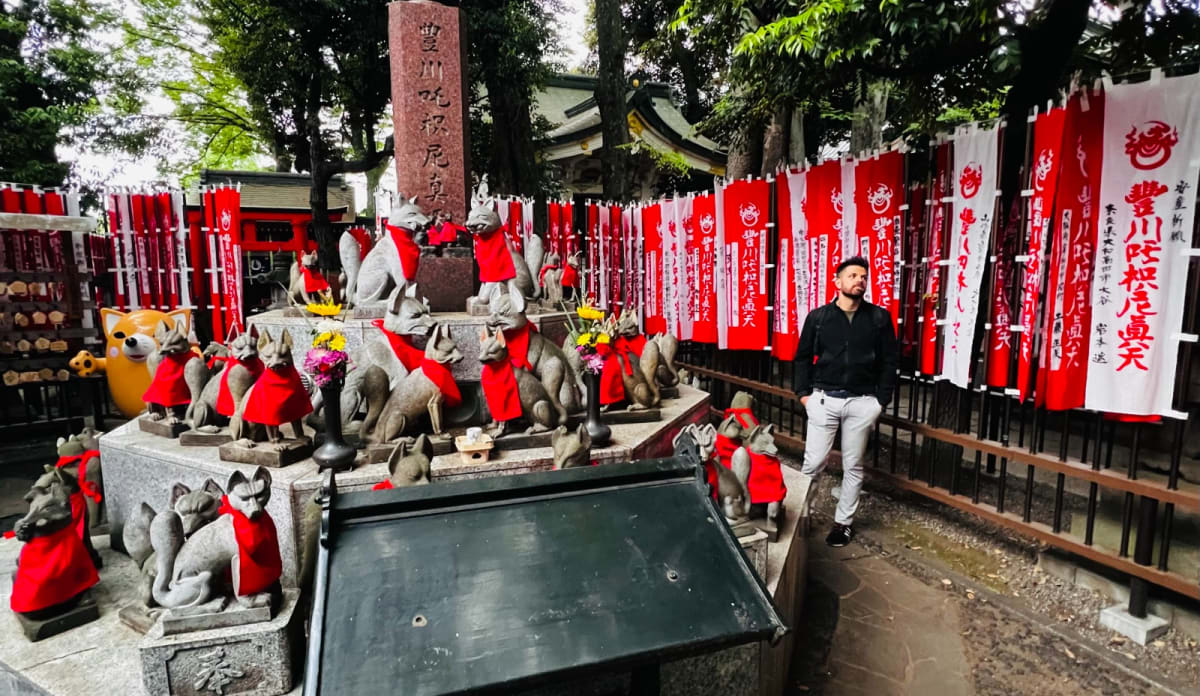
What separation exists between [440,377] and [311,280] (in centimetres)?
272

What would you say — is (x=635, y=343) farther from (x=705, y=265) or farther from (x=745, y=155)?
(x=745, y=155)

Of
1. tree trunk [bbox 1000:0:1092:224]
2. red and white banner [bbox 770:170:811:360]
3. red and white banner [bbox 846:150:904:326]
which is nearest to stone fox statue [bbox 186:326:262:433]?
red and white banner [bbox 770:170:811:360]

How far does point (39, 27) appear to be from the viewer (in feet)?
40.4

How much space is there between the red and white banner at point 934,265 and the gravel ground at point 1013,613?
5.34ft

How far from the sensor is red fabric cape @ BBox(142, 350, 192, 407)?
4.70m

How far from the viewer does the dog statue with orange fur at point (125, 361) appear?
8.03m

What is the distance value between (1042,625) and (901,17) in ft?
14.6

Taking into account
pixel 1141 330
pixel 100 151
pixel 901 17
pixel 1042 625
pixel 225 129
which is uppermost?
pixel 225 129

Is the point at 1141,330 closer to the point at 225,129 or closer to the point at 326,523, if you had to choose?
the point at 326,523

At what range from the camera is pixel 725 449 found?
4445 mm

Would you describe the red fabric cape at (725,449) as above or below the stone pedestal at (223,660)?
above

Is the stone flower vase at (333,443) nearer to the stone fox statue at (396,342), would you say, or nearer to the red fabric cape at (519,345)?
the stone fox statue at (396,342)

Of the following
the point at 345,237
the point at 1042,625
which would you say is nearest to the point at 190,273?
the point at 345,237

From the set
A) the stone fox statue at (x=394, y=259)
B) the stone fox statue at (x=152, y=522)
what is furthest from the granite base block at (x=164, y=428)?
the stone fox statue at (x=394, y=259)
